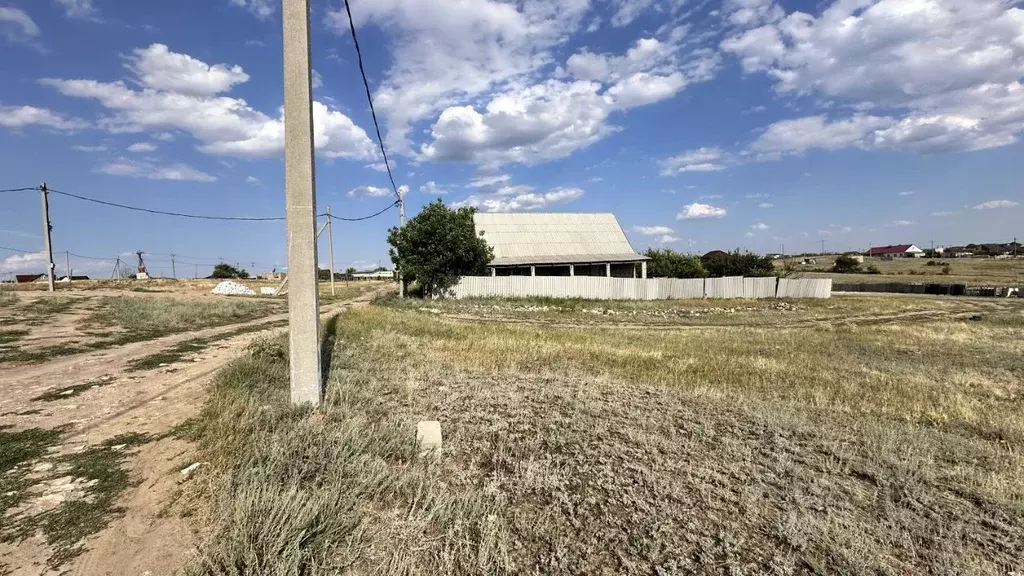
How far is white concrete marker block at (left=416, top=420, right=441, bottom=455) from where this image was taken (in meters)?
4.85

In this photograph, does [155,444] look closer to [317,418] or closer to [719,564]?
[317,418]

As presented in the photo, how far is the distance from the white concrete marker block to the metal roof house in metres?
27.2

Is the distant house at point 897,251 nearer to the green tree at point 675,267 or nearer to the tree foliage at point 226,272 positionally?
the green tree at point 675,267

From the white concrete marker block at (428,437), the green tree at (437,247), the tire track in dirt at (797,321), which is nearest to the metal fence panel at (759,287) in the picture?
the tire track in dirt at (797,321)

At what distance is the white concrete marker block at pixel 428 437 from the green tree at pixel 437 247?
24.5 m

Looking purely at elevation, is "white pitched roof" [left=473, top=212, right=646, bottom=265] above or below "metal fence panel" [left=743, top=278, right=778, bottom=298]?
above

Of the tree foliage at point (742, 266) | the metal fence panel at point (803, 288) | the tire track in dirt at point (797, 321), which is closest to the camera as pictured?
the tire track in dirt at point (797, 321)

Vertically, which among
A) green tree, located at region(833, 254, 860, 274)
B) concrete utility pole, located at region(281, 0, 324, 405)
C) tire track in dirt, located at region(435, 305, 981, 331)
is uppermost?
concrete utility pole, located at region(281, 0, 324, 405)

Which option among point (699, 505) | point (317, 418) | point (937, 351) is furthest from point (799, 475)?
point (937, 351)

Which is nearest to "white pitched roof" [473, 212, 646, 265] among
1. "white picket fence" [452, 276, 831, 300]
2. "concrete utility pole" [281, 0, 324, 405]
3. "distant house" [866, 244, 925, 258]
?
"white picket fence" [452, 276, 831, 300]

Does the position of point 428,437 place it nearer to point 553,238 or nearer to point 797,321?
point 797,321

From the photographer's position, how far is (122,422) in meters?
5.41

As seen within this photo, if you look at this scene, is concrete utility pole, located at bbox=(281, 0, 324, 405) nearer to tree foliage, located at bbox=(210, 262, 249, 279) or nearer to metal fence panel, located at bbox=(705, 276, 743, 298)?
metal fence panel, located at bbox=(705, 276, 743, 298)

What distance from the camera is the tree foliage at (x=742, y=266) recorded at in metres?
40.3
